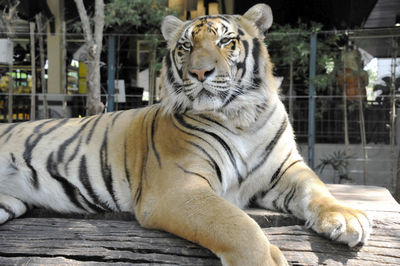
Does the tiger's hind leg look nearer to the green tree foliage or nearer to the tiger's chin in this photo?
the tiger's chin

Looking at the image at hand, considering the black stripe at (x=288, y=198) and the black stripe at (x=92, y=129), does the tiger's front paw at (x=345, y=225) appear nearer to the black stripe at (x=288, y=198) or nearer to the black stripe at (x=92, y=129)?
the black stripe at (x=288, y=198)

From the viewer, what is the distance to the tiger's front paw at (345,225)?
168 centimetres

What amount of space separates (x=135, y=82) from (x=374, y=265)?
7.12m

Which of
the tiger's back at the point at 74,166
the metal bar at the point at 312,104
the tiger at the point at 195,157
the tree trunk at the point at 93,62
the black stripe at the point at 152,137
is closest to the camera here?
the tiger at the point at 195,157

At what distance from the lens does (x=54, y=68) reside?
8.79m

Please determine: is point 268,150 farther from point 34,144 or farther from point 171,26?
point 34,144

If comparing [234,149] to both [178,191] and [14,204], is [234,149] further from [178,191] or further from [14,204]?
[14,204]

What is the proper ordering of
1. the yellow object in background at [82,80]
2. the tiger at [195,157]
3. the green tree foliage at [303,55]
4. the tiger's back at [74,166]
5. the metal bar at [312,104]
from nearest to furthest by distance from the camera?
the tiger at [195,157], the tiger's back at [74,166], the metal bar at [312,104], the green tree foliage at [303,55], the yellow object in background at [82,80]

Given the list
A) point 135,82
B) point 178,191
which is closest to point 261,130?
point 178,191

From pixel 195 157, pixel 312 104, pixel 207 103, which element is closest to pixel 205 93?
pixel 207 103

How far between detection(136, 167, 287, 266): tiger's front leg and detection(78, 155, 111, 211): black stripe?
0.37 meters

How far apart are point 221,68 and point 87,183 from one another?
107 cm

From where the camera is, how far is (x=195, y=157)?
2.00m

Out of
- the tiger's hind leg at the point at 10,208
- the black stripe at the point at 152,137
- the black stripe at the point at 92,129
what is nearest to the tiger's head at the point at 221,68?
the black stripe at the point at 152,137
